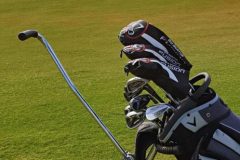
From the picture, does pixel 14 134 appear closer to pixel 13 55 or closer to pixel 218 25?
pixel 13 55

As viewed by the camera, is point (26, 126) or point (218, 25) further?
point (218, 25)

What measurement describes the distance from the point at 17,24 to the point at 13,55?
4402mm

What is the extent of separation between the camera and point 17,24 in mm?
13070

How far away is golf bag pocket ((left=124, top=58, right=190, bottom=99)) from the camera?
209 cm

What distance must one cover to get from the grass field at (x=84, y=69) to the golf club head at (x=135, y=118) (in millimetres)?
1661

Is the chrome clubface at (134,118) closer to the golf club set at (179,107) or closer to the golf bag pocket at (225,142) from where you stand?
the golf club set at (179,107)

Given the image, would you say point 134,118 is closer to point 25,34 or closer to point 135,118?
point 135,118

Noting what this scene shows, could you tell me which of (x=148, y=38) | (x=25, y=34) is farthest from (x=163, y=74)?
(x=25, y=34)

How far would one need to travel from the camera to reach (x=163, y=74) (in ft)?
6.92

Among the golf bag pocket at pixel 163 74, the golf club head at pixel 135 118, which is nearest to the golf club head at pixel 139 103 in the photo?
the golf club head at pixel 135 118

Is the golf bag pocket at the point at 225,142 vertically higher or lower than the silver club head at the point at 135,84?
lower

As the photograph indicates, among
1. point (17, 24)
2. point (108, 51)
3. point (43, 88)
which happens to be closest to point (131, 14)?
point (17, 24)

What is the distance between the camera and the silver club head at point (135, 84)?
90.7 inches

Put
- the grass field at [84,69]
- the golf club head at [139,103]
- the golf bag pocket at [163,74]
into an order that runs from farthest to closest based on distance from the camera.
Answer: the grass field at [84,69], the golf club head at [139,103], the golf bag pocket at [163,74]
